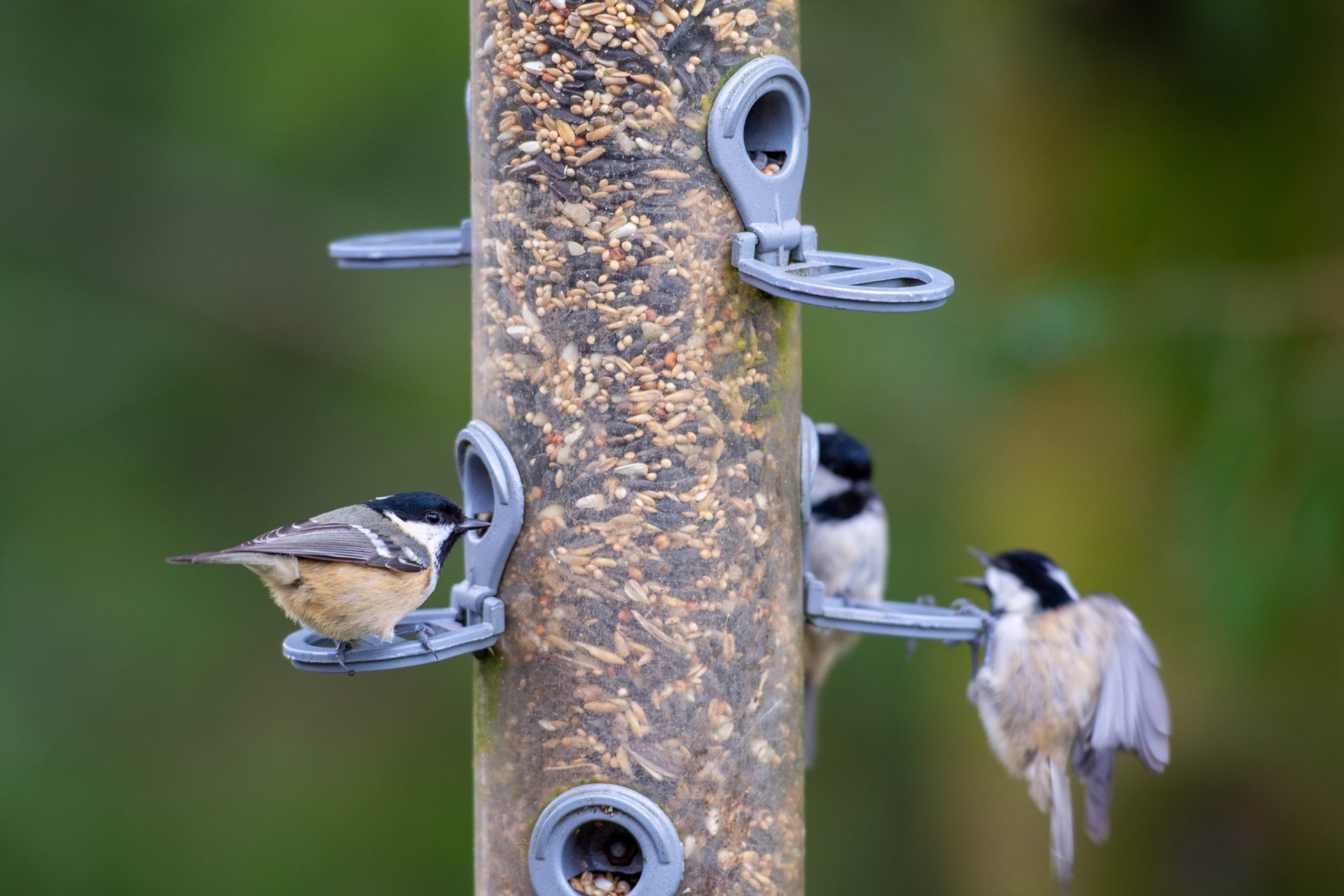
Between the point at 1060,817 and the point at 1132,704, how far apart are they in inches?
18.2

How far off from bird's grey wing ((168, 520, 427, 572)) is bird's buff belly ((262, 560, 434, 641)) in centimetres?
2

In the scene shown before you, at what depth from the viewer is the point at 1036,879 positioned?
5227mm

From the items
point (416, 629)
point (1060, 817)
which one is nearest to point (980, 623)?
point (1060, 817)

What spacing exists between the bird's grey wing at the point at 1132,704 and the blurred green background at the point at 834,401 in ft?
3.86

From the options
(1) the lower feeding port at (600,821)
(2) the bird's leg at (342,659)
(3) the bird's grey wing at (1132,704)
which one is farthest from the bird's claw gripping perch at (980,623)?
(2) the bird's leg at (342,659)

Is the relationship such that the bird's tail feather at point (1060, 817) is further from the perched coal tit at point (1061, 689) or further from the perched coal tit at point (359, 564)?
the perched coal tit at point (359, 564)

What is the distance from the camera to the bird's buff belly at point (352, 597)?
8.68ft

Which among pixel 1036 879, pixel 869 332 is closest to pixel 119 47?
pixel 869 332

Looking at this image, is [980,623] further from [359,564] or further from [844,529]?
[359,564]

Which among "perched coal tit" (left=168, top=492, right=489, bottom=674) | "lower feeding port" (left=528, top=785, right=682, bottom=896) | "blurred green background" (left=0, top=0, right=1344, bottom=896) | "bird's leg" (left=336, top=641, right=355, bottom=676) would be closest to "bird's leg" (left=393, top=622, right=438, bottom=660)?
"perched coal tit" (left=168, top=492, right=489, bottom=674)

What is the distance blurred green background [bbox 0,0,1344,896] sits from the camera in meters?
4.59

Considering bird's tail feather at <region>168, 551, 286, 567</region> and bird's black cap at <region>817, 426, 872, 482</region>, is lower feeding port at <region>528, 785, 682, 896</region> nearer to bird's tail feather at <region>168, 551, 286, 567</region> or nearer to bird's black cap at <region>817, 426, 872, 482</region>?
bird's tail feather at <region>168, 551, 286, 567</region>

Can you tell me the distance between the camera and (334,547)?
8.84ft

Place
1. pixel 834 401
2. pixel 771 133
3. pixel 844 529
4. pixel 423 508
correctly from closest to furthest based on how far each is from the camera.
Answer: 1. pixel 423 508
2. pixel 771 133
3. pixel 844 529
4. pixel 834 401
